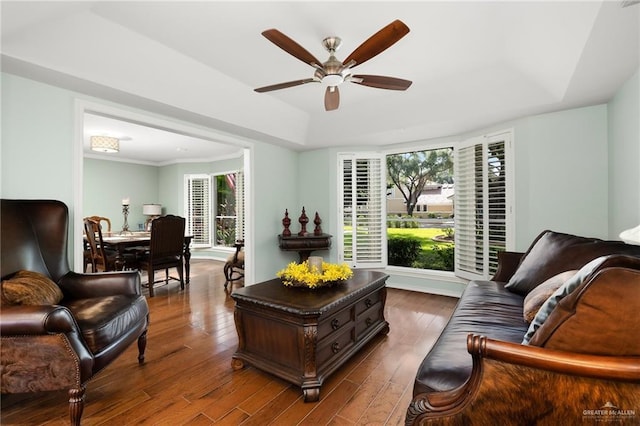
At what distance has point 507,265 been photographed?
9.00 ft

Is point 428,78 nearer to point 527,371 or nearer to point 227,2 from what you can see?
point 227,2

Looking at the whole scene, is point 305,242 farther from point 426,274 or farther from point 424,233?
point 424,233

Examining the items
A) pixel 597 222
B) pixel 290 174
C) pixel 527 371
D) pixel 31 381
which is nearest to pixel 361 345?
pixel 527 371

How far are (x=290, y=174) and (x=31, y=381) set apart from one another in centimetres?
380

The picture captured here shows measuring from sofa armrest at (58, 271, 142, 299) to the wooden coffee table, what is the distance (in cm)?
85

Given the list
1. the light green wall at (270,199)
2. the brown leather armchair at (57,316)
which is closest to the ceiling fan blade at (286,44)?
the brown leather armchair at (57,316)

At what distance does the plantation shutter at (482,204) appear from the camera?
337cm

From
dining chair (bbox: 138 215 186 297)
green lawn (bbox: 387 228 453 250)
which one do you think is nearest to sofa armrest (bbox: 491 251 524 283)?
green lawn (bbox: 387 228 453 250)

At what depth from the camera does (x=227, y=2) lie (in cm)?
194

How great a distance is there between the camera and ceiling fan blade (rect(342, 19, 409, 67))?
1.63 metres

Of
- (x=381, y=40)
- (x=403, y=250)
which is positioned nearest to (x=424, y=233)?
(x=403, y=250)

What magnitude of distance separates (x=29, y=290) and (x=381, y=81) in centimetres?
275

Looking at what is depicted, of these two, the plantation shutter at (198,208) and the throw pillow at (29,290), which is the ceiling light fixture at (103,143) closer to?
the plantation shutter at (198,208)

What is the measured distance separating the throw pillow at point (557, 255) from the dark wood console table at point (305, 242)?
2553 millimetres
